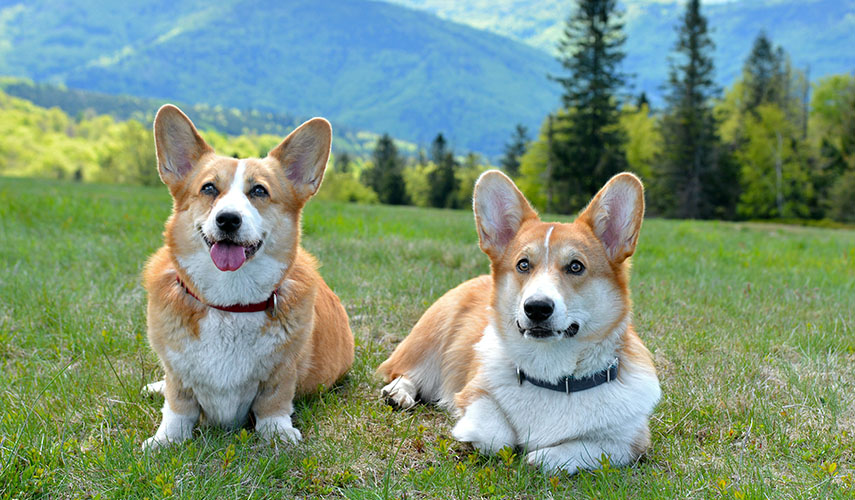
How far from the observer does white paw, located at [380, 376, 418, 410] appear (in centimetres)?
379

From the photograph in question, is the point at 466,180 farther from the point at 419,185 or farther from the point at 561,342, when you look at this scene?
the point at 561,342

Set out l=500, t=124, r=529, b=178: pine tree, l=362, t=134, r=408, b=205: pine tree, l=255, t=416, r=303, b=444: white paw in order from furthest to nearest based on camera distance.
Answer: l=500, t=124, r=529, b=178: pine tree < l=362, t=134, r=408, b=205: pine tree < l=255, t=416, r=303, b=444: white paw

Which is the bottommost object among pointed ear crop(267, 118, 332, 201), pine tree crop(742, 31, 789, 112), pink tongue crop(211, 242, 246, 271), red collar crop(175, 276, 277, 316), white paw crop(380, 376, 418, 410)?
white paw crop(380, 376, 418, 410)

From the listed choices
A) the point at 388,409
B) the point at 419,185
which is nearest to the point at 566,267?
the point at 388,409

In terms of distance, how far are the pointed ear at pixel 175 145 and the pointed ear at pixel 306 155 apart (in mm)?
427

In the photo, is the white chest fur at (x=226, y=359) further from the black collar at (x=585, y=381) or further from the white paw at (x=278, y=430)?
the black collar at (x=585, y=381)

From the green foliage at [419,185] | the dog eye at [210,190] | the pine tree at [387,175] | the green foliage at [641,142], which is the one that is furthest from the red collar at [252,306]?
the pine tree at [387,175]

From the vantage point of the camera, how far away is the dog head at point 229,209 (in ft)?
10.0

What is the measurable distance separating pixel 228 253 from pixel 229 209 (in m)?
0.24

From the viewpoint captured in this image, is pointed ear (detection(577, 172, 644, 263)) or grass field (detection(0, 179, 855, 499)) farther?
pointed ear (detection(577, 172, 644, 263))

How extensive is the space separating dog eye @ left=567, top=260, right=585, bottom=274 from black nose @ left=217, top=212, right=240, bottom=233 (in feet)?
5.51

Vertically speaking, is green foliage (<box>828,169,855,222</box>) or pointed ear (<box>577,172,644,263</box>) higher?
pointed ear (<box>577,172,644,263</box>)

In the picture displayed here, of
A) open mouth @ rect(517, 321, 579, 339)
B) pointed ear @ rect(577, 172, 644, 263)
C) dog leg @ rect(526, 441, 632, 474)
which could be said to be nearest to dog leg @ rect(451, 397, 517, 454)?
dog leg @ rect(526, 441, 632, 474)

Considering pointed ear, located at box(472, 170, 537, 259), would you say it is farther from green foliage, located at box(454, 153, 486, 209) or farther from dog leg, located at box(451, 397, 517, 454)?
green foliage, located at box(454, 153, 486, 209)
